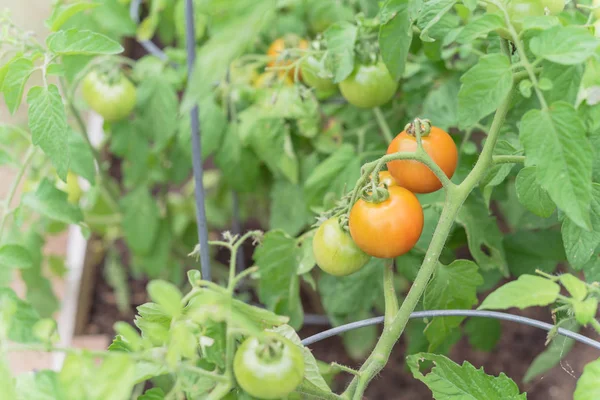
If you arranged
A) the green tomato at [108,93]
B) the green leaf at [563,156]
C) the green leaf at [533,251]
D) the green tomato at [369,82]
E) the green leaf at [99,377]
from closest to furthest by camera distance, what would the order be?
the green leaf at [99,377] < the green leaf at [563,156] < the green tomato at [369,82] < the green leaf at [533,251] < the green tomato at [108,93]

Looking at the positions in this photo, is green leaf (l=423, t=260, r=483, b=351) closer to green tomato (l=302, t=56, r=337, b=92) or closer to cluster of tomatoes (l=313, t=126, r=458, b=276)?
cluster of tomatoes (l=313, t=126, r=458, b=276)

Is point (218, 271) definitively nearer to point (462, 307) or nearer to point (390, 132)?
point (390, 132)

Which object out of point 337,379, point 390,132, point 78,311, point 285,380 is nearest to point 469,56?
point 390,132

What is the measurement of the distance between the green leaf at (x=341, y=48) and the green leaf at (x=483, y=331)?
1.95 ft

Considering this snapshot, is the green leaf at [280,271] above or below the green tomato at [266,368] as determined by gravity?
below

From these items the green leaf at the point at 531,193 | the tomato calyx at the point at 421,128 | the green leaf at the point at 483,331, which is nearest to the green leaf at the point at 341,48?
the tomato calyx at the point at 421,128

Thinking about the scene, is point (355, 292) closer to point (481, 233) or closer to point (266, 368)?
point (481, 233)

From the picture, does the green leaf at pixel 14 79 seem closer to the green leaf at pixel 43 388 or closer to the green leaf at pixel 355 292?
the green leaf at pixel 43 388

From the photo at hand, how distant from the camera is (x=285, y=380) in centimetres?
52

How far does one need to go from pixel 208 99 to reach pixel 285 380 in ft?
2.48

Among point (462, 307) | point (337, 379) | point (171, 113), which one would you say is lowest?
point (337, 379)

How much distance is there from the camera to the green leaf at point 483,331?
1.19m

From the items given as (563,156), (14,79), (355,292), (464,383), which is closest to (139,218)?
(355,292)

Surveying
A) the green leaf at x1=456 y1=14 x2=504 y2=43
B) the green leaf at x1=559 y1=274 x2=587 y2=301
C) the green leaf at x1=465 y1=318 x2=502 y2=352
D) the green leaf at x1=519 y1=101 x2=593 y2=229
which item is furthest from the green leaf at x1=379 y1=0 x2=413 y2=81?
the green leaf at x1=465 y1=318 x2=502 y2=352
